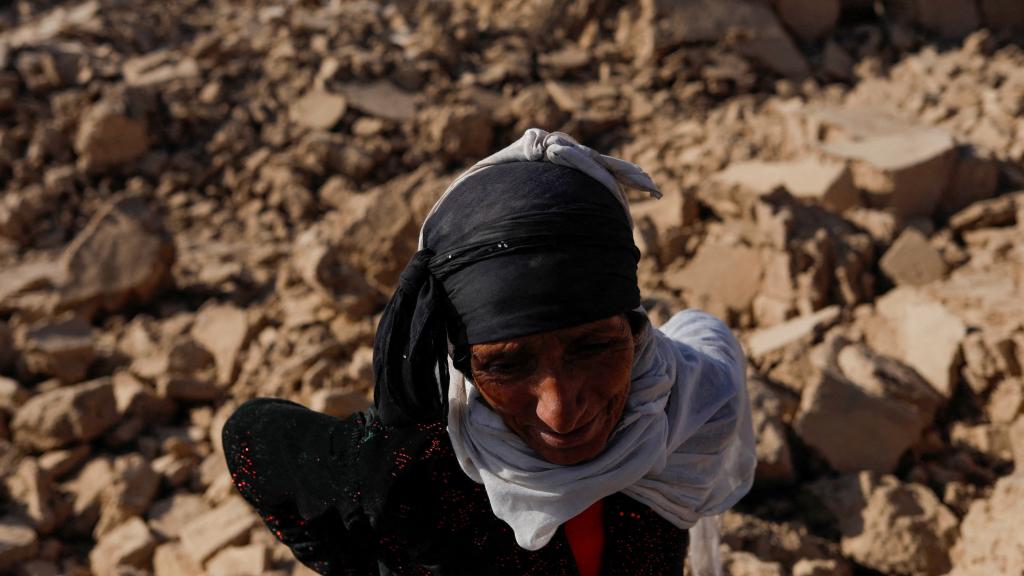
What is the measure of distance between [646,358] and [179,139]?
17.6 feet

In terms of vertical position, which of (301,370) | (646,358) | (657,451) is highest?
(646,358)

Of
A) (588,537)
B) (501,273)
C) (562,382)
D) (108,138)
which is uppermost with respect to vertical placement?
(501,273)

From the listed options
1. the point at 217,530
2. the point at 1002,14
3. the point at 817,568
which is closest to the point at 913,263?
the point at 817,568

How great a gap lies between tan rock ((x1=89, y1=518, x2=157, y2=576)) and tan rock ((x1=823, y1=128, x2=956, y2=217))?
12.0 ft

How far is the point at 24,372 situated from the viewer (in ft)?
12.5

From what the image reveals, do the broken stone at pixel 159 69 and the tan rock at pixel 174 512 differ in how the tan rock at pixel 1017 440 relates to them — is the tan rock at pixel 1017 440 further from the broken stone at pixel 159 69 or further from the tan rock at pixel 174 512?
the broken stone at pixel 159 69

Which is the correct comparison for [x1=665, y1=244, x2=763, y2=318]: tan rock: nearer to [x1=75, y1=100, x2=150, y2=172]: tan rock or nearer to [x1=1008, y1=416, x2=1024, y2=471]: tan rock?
[x1=1008, y1=416, x2=1024, y2=471]: tan rock

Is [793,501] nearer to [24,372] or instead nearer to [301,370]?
[301,370]

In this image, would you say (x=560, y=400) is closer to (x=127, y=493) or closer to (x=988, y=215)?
(x=127, y=493)

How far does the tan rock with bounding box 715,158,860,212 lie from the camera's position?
13.3ft

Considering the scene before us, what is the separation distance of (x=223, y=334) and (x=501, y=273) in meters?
2.95

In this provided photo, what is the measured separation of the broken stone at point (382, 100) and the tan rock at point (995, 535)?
4521 millimetres

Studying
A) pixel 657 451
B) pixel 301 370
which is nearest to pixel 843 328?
pixel 657 451

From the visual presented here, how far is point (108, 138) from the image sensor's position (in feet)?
18.8
